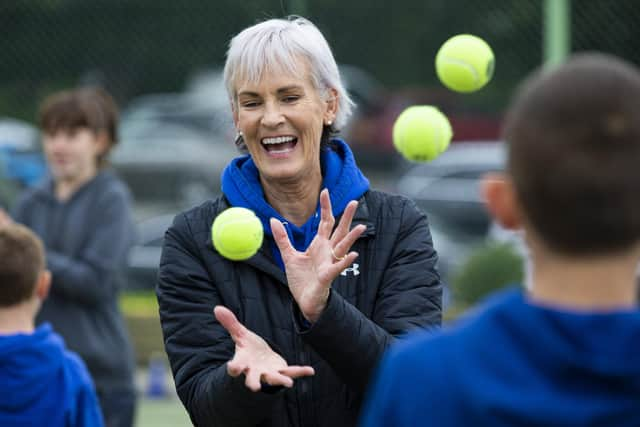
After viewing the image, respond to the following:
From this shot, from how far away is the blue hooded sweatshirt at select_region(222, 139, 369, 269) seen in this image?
135 inches

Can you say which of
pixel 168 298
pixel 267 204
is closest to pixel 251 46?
pixel 267 204

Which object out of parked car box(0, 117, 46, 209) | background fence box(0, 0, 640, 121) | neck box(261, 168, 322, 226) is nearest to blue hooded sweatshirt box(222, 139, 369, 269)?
neck box(261, 168, 322, 226)

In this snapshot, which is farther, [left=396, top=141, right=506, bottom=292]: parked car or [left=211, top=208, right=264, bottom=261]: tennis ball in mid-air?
[left=396, top=141, right=506, bottom=292]: parked car

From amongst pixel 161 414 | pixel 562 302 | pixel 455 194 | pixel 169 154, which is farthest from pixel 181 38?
pixel 562 302

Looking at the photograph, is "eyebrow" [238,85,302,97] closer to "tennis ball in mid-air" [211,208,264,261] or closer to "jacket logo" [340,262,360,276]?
"tennis ball in mid-air" [211,208,264,261]

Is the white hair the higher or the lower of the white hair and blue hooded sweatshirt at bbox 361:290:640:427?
the higher

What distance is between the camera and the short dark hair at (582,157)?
1.83m

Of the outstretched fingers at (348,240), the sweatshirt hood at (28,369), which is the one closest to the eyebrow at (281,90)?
the outstretched fingers at (348,240)

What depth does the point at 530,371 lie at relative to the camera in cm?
184

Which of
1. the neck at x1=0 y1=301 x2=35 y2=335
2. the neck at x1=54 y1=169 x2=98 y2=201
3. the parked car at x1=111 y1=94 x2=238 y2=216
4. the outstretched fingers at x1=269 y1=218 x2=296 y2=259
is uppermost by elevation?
the outstretched fingers at x1=269 y1=218 x2=296 y2=259

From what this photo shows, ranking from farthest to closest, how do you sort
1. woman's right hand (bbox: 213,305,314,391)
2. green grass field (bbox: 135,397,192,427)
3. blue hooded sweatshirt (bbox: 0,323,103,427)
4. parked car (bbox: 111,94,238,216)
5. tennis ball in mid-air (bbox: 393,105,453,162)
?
parked car (bbox: 111,94,238,216) < green grass field (bbox: 135,397,192,427) < blue hooded sweatshirt (bbox: 0,323,103,427) < tennis ball in mid-air (bbox: 393,105,453,162) < woman's right hand (bbox: 213,305,314,391)

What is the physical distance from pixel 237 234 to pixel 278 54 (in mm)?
538

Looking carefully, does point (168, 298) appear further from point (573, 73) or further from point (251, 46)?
point (573, 73)

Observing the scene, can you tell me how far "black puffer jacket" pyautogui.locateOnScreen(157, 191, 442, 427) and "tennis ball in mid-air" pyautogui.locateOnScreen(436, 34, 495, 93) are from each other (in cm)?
87
